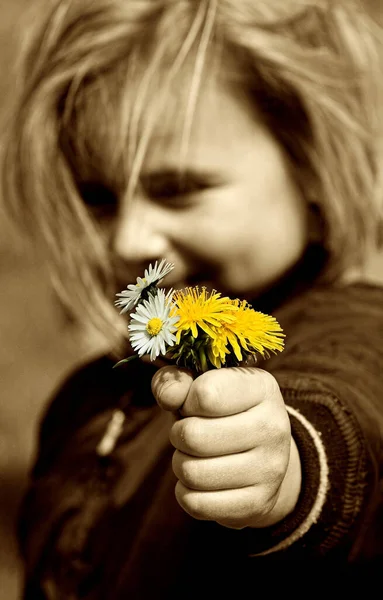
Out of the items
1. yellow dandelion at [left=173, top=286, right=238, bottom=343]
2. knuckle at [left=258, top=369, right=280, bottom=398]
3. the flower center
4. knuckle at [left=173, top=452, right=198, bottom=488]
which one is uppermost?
the flower center

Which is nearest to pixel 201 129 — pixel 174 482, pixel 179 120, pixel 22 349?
pixel 179 120

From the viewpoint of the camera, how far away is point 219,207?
1.36 feet

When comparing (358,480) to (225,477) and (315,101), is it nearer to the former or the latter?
(225,477)

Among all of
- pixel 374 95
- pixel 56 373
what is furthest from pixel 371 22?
pixel 56 373

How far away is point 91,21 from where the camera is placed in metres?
0.46

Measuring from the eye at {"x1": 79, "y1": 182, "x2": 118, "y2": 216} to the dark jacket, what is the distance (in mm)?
118

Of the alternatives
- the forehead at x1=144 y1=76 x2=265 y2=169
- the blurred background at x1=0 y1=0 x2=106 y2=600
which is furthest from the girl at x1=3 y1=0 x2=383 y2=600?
the blurred background at x1=0 y1=0 x2=106 y2=600

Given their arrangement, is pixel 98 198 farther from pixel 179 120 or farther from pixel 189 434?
pixel 189 434

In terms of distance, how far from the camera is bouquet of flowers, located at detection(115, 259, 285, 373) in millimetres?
211

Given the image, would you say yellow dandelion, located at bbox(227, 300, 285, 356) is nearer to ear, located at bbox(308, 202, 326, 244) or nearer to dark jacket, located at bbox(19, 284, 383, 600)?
dark jacket, located at bbox(19, 284, 383, 600)

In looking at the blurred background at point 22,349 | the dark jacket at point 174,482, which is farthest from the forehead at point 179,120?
the blurred background at point 22,349

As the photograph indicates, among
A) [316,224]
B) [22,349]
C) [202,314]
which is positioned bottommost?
[22,349]

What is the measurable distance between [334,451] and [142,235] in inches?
7.8

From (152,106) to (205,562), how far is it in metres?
0.25
